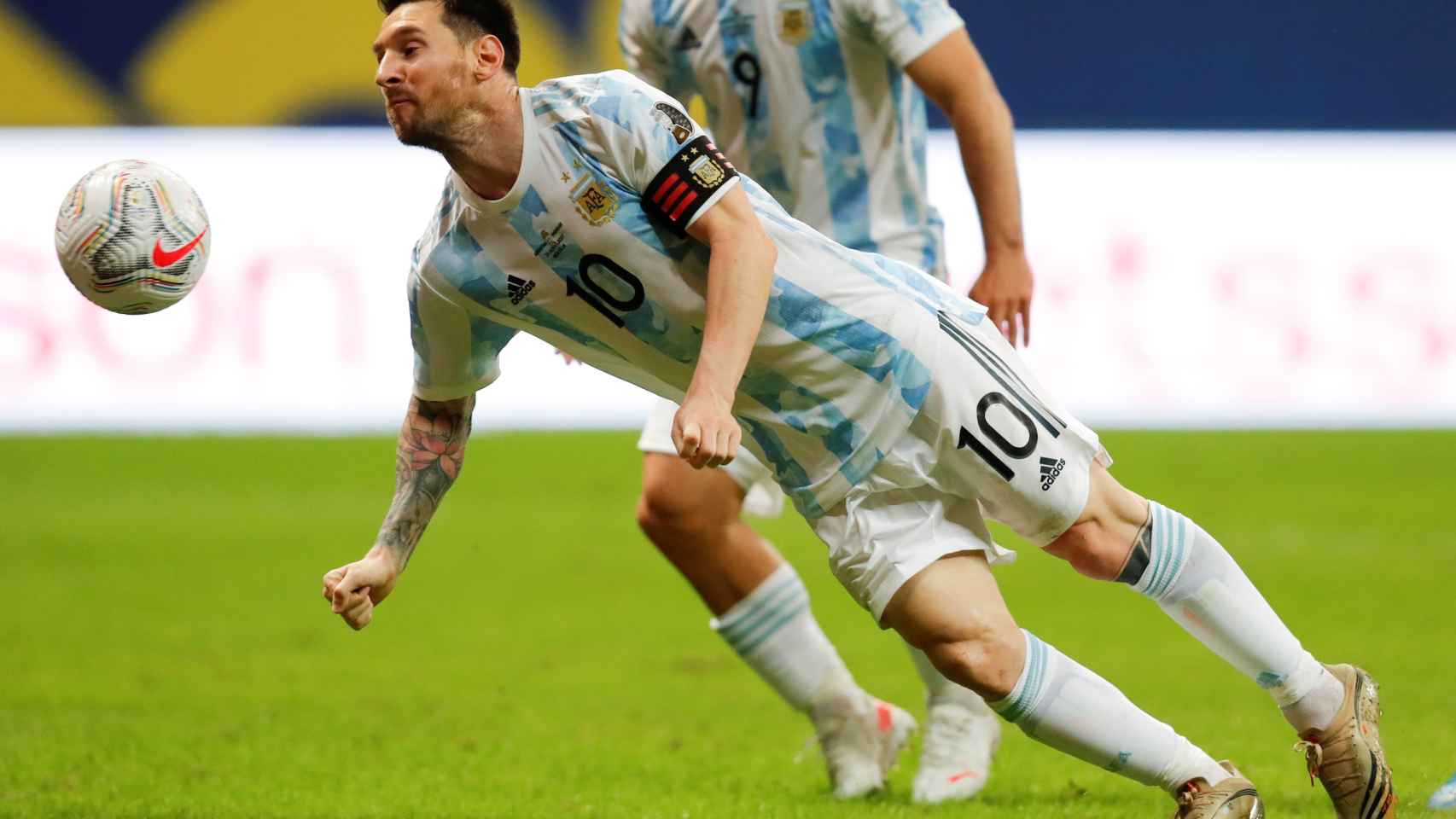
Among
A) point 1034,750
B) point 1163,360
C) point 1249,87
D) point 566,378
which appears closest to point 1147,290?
point 1163,360

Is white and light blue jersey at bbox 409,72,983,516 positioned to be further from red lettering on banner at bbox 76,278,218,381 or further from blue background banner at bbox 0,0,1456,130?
blue background banner at bbox 0,0,1456,130

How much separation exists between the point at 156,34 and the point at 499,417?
13.7 feet

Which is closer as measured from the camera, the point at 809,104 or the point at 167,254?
the point at 167,254

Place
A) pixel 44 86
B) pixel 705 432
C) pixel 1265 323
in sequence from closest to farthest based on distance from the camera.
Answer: pixel 705 432 → pixel 1265 323 → pixel 44 86

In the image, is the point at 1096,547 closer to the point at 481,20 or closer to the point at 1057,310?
the point at 481,20

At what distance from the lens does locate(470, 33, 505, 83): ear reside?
3.25 meters

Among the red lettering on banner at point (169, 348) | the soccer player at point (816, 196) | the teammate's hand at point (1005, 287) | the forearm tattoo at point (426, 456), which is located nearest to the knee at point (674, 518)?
the soccer player at point (816, 196)

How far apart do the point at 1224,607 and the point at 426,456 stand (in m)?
1.67

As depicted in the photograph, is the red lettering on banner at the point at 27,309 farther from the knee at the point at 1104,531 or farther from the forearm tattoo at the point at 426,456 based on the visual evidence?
the knee at the point at 1104,531

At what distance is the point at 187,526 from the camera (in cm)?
999

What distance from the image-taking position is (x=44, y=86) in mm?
13023

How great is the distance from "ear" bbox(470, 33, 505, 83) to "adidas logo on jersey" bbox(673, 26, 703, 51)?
1283 millimetres

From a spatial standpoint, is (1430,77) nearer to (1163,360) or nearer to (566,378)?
(1163,360)

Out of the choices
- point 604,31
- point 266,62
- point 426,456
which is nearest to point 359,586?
point 426,456
